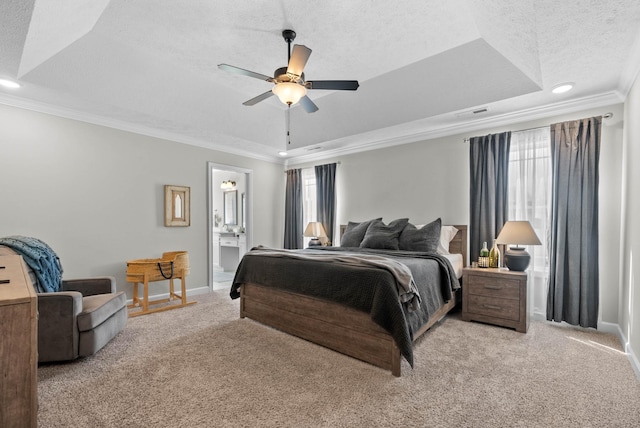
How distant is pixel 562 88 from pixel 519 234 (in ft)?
4.99

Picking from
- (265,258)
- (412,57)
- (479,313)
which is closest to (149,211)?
(265,258)

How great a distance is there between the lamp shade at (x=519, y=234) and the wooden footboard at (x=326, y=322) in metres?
0.96

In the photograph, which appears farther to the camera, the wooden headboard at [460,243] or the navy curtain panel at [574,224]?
the wooden headboard at [460,243]

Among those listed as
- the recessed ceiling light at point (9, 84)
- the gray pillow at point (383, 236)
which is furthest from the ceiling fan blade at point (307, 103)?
the recessed ceiling light at point (9, 84)

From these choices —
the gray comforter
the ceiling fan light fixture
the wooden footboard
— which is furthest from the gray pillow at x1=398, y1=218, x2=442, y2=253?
the ceiling fan light fixture

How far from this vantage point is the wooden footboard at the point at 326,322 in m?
2.32

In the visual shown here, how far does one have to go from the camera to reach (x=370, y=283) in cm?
237

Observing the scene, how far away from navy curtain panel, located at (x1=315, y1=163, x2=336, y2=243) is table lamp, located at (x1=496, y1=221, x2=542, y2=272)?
9.33 feet

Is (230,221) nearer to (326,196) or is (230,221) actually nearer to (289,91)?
(326,196)

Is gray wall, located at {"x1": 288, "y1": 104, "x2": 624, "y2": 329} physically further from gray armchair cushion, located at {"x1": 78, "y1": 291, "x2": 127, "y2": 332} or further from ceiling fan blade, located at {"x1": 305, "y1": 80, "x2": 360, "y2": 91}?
gray armchair cushion, located at {"x1": 78, "y1": 291, "x2": 127, "y2": 332}

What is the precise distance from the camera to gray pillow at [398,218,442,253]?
373 centimetres

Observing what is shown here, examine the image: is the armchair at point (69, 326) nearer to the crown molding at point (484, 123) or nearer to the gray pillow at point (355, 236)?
the gray pillow at point (355, 236)

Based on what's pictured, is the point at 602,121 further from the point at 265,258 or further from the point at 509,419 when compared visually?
the point at 265,258

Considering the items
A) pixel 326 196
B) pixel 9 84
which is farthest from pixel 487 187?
pixel 9 84
